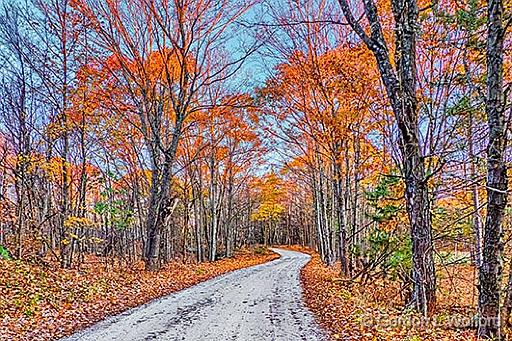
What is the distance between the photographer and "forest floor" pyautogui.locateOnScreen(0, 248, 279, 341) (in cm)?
665

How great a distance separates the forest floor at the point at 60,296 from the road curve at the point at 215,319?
0.49 meters

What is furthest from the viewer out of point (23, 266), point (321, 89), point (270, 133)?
point (270, 133)

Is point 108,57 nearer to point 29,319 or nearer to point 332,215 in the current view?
point 29,319

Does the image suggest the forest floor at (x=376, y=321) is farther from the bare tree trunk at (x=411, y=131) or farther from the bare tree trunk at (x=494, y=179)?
the bare tree trunk at (x=494, y=179)

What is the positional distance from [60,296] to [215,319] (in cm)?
386

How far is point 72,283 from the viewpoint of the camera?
10117 millimetres

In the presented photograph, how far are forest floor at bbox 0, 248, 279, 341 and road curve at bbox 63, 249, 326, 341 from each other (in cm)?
49

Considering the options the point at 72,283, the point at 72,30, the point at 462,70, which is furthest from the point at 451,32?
the point at 72,30

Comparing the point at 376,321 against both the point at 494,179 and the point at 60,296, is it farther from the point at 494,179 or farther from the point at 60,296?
the point at 60,296

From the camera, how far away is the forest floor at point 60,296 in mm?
6650

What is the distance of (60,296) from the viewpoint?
8.73 m

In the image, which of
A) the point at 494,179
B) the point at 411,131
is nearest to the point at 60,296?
the point at 411,131

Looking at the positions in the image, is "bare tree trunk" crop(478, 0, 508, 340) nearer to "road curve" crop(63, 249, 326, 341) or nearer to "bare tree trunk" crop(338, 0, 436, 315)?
"bare tree trunk" crop(338, 0, 436, 315)

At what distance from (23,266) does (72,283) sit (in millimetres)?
2377
